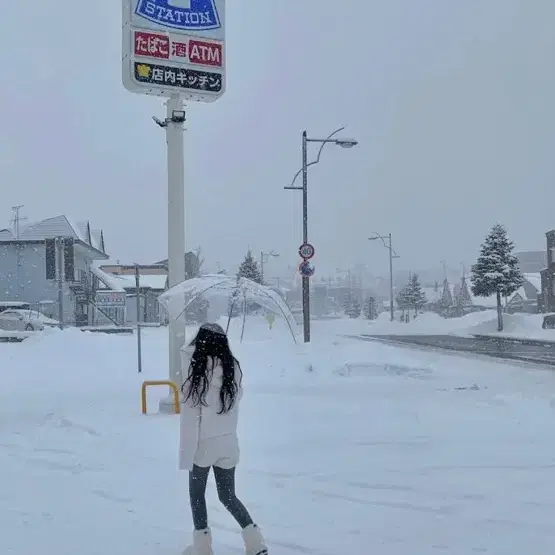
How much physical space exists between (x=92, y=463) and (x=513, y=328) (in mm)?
38965

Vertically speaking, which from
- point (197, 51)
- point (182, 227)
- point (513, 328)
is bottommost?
point (513, 328)

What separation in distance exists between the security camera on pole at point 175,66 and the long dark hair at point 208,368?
6.38 metres

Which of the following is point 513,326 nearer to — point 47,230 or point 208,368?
point 47,230

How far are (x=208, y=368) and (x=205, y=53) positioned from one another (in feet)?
27.3

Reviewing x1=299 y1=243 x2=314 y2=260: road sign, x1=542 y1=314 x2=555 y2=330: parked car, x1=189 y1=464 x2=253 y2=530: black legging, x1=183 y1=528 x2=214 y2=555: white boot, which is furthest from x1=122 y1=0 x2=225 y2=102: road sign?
x1=542 y1=314 x2=555 y2=330: parked car

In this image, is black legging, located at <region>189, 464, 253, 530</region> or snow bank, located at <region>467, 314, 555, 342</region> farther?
snow bank, located at <region>467, 314, 555, 342</region>

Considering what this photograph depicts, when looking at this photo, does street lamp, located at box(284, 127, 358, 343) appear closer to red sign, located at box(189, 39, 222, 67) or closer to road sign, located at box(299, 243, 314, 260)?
road sign, located at box(299, 243, 314, 260)

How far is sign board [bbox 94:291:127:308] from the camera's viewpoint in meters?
49.8

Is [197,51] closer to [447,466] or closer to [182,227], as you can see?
[182,227]

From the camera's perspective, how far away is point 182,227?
11273 millimetres

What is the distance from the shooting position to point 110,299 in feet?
165

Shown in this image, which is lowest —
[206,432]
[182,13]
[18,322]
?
[18,322]

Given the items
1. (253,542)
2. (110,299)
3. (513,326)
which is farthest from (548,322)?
(253,542)

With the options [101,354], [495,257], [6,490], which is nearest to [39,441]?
[6,490]
